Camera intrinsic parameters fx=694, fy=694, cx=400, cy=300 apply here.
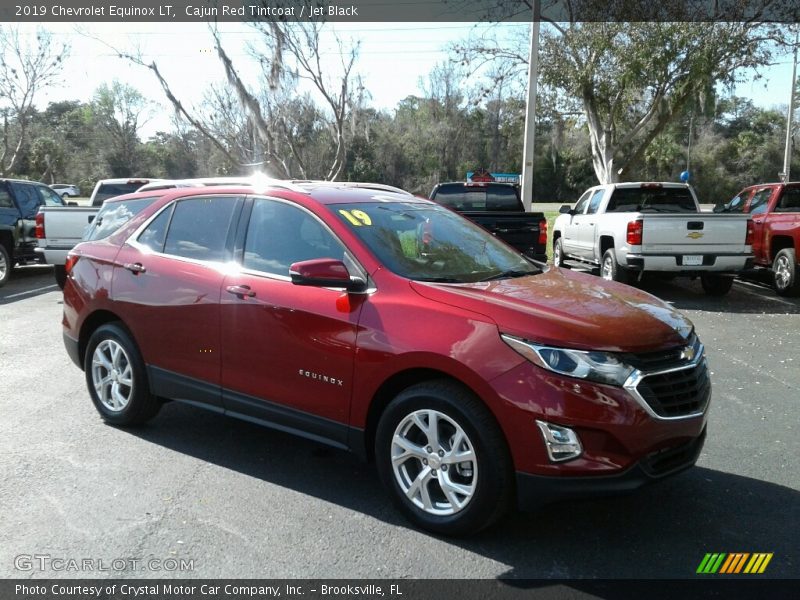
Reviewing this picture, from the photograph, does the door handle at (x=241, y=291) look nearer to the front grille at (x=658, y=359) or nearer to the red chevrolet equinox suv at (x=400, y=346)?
the red chevrolet equinox suv at (x=400, y=346)

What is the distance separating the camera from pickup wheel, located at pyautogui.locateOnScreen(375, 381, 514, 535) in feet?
11.0

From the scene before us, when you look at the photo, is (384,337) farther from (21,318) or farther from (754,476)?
(21,318)

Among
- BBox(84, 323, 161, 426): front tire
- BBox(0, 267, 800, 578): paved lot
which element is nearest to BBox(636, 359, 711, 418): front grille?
BBox(0, 267, 800, 578): paved lot

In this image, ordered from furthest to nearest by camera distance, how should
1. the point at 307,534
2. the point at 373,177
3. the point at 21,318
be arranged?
the point at 373,177 < the point at 21,318 < the point at 307,534

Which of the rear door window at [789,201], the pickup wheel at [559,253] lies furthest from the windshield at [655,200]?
the pickup wheel at [559,253]

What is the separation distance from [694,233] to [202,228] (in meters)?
8.32

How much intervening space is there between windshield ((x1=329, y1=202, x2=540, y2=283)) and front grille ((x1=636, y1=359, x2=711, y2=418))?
1.20m

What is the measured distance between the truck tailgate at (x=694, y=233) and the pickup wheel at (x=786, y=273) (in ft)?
3.65

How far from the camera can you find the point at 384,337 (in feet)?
12.1

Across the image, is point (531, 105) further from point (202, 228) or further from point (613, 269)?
point (202, 228)

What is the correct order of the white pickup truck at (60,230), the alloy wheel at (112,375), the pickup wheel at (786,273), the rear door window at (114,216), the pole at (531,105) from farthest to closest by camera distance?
the pole at (531,105), the white pickup truck at (60,230), the pickup wheel at (786,273), the rear door window at (114,216), the alloy wheel at (112,375)

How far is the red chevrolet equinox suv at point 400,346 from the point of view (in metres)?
3.27

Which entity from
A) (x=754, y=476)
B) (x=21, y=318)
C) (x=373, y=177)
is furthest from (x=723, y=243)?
(x=373, y=177)

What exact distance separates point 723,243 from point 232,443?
338 inches
